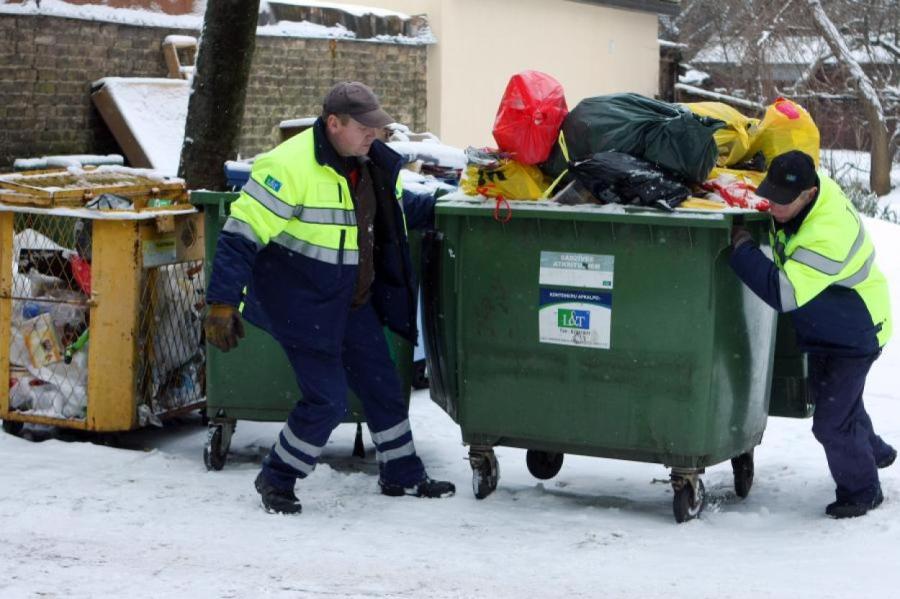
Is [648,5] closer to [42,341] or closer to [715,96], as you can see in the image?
[715,96]

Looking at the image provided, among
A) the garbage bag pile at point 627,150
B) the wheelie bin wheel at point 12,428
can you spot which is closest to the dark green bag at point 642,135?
the garbage bag pile at point 627,150

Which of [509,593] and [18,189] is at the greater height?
[18,189]

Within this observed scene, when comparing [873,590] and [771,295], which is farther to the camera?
[771,295]

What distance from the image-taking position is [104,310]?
19.6 ft

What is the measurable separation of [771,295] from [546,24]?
A: 16.6 m

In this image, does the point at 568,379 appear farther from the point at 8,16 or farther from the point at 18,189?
the point at 8,16

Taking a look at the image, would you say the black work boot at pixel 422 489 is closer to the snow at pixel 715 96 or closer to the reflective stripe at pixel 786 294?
the reflective stripe at pixel 786 294

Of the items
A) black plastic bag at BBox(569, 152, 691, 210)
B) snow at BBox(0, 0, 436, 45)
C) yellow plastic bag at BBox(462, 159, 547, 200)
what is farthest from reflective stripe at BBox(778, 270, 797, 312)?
snow at BBox(0, 0, 436, 45)

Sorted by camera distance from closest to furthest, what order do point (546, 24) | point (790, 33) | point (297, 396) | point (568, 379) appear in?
point (568, 379)
point (297, 396)
point (546, 24)
point (790, 33)

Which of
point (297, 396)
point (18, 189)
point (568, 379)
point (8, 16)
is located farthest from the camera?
point (8, 16)

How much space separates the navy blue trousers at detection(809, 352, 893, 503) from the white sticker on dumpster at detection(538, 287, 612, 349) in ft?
2.62

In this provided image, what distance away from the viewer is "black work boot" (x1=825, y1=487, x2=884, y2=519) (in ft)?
16.6

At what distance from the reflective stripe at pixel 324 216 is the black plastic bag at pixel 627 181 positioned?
0.83m

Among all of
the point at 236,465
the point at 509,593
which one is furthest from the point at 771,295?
the point at 236,465
